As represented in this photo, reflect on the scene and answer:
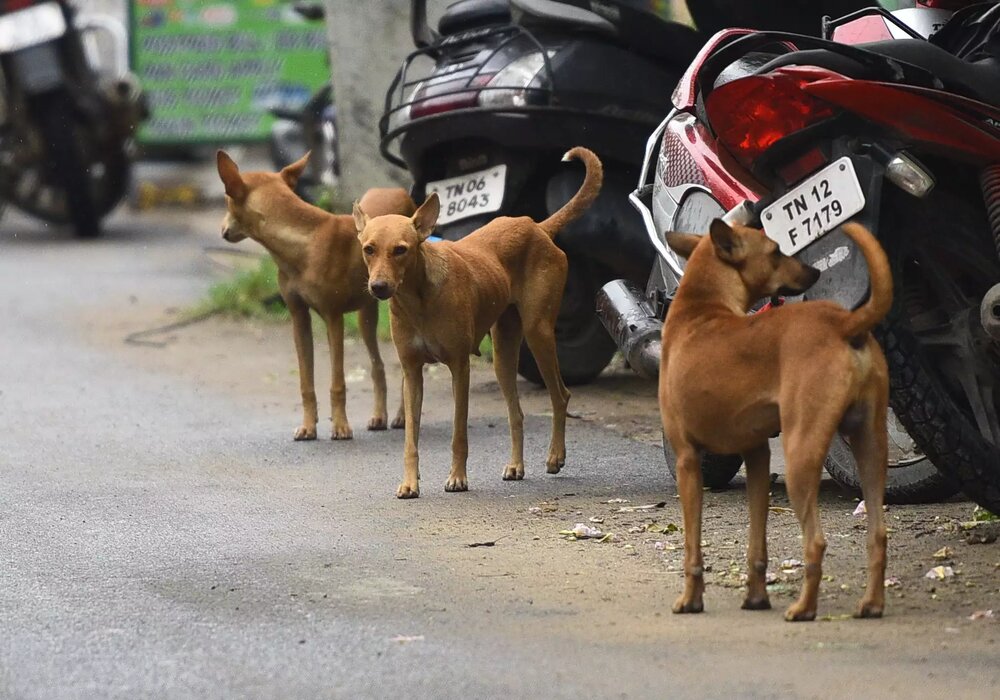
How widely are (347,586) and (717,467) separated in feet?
5.77

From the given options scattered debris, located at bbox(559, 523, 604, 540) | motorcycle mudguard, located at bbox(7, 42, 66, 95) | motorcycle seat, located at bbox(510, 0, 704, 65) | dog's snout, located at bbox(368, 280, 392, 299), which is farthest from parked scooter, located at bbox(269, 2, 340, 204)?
scattered debris, located at bbox(559, 523, 604, 540)

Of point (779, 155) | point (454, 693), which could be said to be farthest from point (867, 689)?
point (779, 155)

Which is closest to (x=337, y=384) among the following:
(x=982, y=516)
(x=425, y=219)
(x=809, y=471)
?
(x=425, y=219)

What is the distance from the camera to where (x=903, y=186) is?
→ 15.0ft

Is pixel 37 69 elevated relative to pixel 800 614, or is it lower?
lower

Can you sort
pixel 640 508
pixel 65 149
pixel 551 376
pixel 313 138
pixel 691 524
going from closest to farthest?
pixel 691 524, pixel 640 508, pixel 551 376, pixel 313 138, pixel 65 149

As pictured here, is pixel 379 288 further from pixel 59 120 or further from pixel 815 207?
pixel 59 120

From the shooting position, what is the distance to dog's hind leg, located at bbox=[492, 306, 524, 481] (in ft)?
21.9

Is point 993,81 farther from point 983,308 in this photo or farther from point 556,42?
point 556,42

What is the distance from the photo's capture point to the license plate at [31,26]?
16469mm

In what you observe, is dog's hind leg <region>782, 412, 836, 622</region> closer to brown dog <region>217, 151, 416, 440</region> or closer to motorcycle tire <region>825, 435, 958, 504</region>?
motorcycle tire <region>825, 435, 958, 504</region>

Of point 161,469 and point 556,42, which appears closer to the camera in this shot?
point 161,469

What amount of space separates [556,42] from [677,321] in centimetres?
341

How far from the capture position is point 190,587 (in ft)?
16.1
